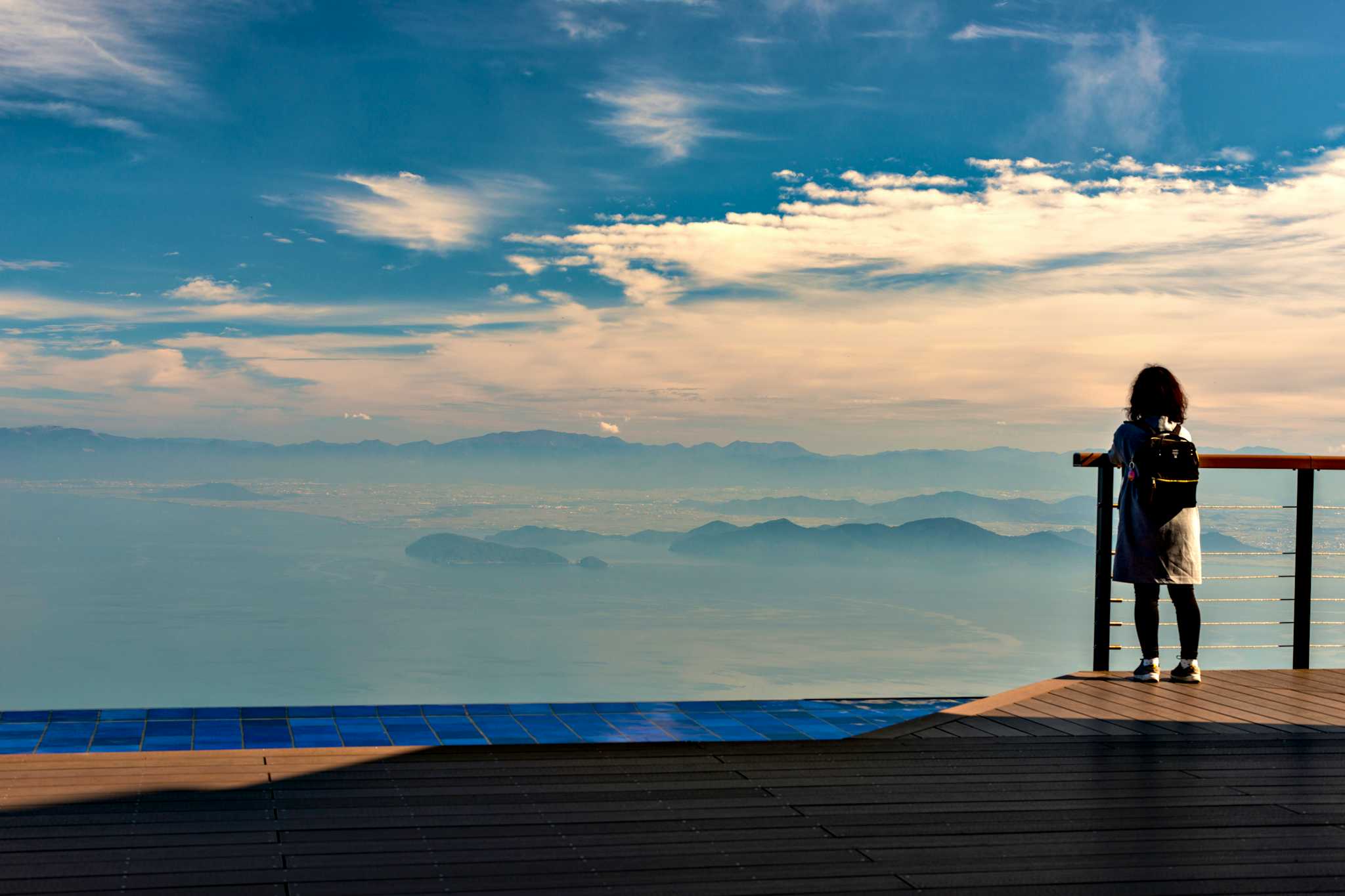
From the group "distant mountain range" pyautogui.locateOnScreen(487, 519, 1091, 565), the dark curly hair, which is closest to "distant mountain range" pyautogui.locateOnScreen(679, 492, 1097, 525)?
"distant mountain range" pyautogui.locateOnScreen(487, 519, 1091, 565)

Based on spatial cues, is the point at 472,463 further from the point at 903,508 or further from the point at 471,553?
the point at 903,508

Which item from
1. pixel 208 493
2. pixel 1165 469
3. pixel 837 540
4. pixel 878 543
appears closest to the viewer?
pixel 1165 469

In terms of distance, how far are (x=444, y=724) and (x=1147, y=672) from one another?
9.63 feet

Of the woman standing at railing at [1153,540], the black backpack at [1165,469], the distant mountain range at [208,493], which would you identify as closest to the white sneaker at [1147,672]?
the woman standing at railing at [1153,540]

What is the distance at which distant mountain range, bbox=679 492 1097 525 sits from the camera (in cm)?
10225

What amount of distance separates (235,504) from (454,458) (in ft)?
78.2

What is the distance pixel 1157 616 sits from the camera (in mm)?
5387

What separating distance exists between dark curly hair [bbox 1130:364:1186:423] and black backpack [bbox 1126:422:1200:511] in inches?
2.6

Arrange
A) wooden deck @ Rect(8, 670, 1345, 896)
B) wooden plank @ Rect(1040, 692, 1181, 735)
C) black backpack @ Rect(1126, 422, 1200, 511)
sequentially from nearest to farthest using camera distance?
wooden deck @ Rect(8, 670, 1345, 896)
wooden plank @ Rect(1040, 692, 1181, 735)
black backpack @ Rect(1126, 422, 1200, 511)

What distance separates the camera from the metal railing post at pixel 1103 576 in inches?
213

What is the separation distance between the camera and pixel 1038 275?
693 inches

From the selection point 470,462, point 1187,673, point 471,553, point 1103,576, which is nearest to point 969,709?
point 1103,576

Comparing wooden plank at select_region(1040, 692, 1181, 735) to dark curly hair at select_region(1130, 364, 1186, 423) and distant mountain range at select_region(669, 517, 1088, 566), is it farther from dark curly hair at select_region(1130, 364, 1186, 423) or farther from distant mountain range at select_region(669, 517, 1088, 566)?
distant mountain range at select_region(669, 517, 1088, 566)

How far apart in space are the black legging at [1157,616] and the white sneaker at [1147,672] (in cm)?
3
